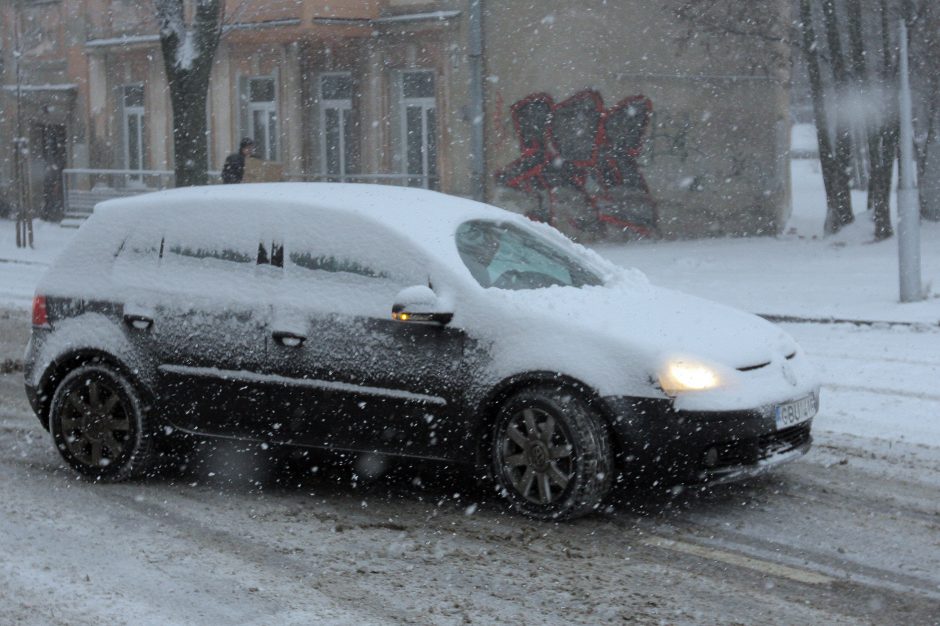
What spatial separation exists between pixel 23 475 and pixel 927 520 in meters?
4.67

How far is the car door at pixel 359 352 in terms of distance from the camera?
21.8ft

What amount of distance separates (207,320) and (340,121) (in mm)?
21358

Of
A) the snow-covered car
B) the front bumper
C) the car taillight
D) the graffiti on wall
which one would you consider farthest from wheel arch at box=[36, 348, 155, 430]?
the graffiti on wall

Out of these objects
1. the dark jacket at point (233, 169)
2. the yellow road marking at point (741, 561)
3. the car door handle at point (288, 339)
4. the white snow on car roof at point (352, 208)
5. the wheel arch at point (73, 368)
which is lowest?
the yellow road marking at point (741, 561)

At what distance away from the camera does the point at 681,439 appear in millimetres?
6262

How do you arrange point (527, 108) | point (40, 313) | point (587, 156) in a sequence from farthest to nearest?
point (527, 108) < point (587, 156) < point (40, 313)

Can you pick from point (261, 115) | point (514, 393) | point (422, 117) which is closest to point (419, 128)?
point (422, 117)

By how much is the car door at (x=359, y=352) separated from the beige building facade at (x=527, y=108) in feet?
50.5

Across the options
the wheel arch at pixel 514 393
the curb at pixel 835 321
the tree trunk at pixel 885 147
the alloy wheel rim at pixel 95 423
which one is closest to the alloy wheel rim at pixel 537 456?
the wheel arch at pixel 514 393

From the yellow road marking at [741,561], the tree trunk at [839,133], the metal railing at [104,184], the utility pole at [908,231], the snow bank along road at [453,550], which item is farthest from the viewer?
the metal railing at [104,184]

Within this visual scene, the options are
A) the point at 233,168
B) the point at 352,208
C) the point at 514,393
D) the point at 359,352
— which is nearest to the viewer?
the point at 514,393

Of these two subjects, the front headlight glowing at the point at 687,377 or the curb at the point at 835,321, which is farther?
the curb at the point at 835,321

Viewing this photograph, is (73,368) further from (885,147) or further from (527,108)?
(527,108)

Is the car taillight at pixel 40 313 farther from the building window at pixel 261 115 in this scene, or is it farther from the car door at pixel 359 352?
the building window at pixel 261 115
